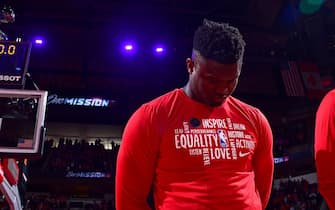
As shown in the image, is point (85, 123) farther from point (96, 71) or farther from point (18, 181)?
point (18, 181)

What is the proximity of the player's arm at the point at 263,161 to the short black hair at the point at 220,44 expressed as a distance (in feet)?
1.38

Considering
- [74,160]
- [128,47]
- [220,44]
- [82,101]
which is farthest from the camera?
[74,160]

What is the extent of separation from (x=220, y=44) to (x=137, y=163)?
1.90ft

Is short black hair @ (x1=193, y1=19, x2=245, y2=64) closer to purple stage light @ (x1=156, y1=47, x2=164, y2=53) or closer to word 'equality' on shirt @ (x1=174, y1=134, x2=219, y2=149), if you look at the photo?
word 'equality' on shirt @ (x1=174, y1=134, x2=219, y2=149)

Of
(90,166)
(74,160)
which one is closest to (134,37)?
(90,166)

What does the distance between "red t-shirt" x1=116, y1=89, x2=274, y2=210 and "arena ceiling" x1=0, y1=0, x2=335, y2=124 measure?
1142 cm

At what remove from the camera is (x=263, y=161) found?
1.92 metres

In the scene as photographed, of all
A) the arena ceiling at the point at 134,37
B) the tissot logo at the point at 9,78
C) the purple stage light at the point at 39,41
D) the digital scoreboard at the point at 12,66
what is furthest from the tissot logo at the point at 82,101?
the tissot logo at the point at 9,78

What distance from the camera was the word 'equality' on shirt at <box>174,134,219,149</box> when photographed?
1.70 m

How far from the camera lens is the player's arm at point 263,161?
6.26 ft

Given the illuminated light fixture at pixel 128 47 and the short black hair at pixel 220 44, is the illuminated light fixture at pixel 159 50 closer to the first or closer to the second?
the illuminated light fixture at pixel 128 47

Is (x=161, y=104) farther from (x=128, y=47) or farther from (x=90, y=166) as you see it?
(x=90, y=166)

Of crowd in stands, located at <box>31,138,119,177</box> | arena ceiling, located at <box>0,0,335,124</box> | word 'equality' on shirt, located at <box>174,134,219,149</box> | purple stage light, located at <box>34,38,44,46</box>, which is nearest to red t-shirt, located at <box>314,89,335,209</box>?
word 'equality' on shirt, located at <box>174,134,219,149</box>

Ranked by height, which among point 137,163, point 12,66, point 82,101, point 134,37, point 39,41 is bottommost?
point 137,163
